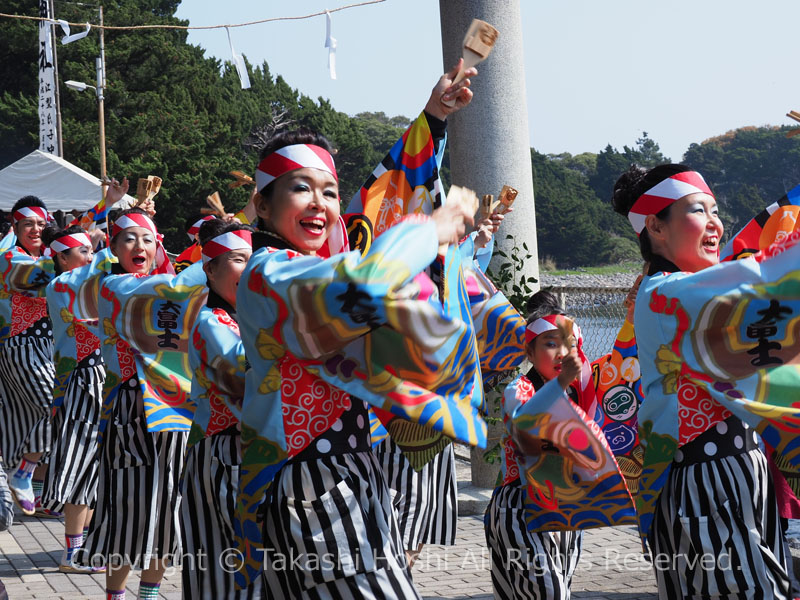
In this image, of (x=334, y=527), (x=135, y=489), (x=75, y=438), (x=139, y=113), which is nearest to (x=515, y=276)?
(x=75, y=438)

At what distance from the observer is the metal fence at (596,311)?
7.47 m

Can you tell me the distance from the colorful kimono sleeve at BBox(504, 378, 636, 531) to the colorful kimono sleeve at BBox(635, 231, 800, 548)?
57cm

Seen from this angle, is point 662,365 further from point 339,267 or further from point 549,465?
point 339,267

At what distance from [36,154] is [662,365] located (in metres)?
15.2

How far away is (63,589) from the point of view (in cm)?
586

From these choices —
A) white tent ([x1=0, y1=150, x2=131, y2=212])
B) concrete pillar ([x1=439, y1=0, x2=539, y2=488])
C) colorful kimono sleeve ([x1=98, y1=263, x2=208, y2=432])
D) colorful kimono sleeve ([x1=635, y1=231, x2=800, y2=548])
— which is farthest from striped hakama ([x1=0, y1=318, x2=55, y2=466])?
white tent ([x1=0, y1=150, x2=131, y2=212])

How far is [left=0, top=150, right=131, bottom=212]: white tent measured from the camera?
16281mm

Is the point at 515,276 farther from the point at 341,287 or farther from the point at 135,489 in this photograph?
the point at 341,287

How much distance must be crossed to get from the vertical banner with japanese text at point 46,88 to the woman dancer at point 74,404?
44.4 feet

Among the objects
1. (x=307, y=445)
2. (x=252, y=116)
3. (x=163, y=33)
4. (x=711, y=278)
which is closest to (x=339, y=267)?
(x=307, y=445)

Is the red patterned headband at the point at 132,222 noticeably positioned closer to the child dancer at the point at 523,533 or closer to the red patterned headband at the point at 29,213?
the child dancer at the point at 523,533

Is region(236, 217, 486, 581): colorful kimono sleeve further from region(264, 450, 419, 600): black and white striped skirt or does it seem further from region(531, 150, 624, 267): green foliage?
region(531, 150, 624, 267): green foliage

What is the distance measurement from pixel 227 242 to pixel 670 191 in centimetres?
186

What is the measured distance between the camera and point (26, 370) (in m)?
8.28
